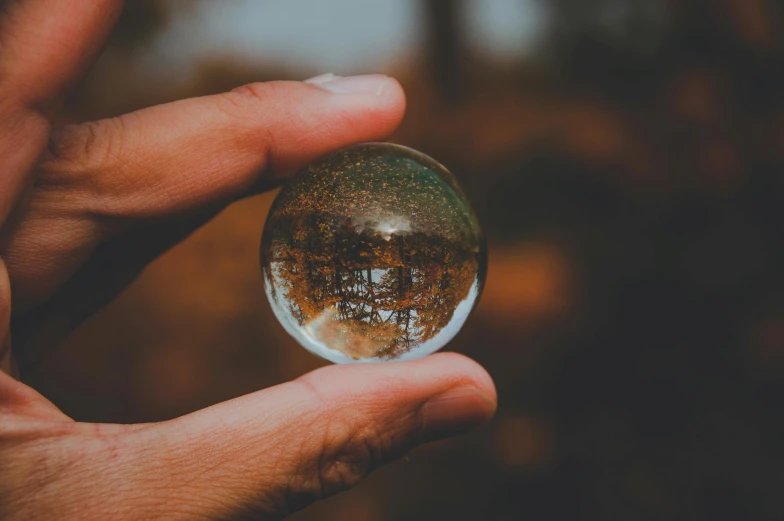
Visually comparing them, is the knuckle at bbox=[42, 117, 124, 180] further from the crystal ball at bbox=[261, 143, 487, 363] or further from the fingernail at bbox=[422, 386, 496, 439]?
the fingernail at bbox=[422, 386, 496, 439]

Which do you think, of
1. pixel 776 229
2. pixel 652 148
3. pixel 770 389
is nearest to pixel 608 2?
pixel 652 148

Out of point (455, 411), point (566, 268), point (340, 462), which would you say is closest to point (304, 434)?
point (340, 462)

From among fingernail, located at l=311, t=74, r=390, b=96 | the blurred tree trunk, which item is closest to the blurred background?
the blurred tree trunk

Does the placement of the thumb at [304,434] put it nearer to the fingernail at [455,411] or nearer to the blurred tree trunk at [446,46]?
the fingernail at [455,411]

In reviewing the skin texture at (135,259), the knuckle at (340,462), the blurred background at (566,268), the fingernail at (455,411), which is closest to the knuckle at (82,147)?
the skin texture at (135,259)

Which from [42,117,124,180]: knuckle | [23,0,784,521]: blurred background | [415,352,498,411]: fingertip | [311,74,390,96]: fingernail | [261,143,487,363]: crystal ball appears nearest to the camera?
[261,143,487,363]: crystal ball

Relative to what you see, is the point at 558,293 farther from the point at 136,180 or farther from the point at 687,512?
the point at 136,180
